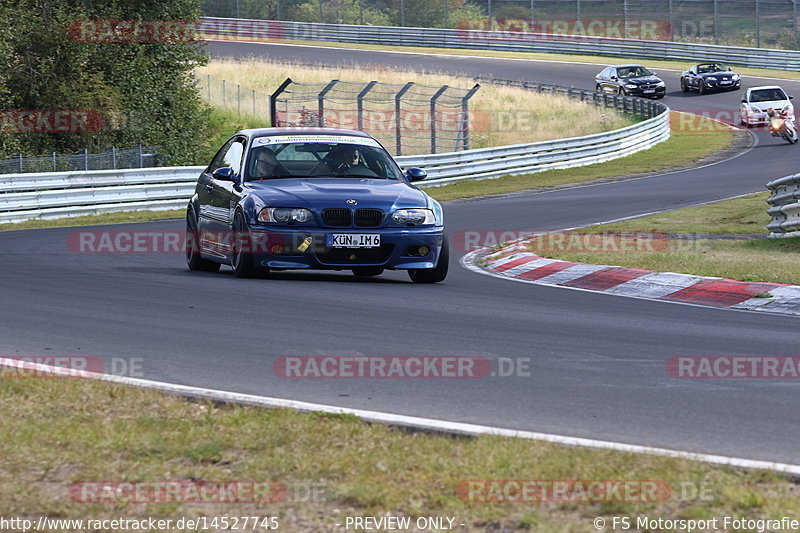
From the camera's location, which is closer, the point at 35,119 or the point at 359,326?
the point at 359,326

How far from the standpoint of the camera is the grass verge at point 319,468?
166 inches

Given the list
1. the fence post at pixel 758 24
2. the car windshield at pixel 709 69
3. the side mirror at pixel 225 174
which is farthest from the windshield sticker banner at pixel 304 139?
the fence post at pixel 758 24

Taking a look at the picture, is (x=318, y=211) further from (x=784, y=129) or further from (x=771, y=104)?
(x=771, y=104)

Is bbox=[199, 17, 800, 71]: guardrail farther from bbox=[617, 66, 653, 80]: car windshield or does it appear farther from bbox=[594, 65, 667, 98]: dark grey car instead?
bbox=[617, 66, 653, 80]: car windshield

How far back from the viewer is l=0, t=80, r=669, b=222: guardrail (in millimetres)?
22578

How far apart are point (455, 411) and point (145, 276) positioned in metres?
6.38

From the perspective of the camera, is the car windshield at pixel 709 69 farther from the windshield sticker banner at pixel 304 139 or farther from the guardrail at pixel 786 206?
the windshield sticker banner at pixel 304 139

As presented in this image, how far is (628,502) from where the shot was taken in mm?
4258

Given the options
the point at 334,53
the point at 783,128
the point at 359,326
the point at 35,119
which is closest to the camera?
the point at 359,326

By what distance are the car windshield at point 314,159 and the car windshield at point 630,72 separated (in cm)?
3908

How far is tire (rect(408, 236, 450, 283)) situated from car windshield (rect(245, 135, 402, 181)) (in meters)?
1.06

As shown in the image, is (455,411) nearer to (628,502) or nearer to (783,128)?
(628,502)

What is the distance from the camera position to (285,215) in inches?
428

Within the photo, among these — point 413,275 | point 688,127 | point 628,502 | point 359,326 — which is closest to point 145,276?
point 413,275
